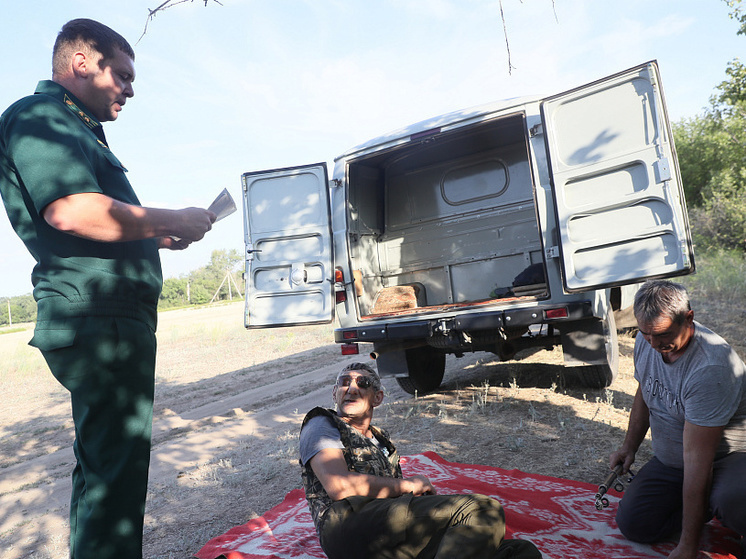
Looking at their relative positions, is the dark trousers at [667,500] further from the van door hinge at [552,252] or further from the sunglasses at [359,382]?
the van door hinge at [552,252]

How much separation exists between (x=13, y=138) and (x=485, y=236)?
214 inches

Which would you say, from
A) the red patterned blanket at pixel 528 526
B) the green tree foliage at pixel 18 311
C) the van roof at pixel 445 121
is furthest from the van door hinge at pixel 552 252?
the green tree foliage at pixel 18 311

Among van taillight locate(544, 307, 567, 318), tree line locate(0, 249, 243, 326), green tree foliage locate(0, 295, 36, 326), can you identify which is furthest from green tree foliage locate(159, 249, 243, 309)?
van taillight locate(544, 307, 567, 318)

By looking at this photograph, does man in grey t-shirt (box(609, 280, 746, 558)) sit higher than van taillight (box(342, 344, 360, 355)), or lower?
lower

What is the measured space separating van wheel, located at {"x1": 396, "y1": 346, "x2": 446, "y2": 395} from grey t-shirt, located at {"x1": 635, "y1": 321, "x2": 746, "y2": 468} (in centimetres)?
328

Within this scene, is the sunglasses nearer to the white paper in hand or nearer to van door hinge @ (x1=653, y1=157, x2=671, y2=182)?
Result: the white paper in hand

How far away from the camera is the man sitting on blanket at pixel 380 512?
1888 millimetres

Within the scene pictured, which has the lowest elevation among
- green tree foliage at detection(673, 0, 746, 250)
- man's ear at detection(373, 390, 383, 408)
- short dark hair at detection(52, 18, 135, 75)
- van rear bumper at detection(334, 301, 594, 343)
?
man's ear at detection(373, 390, 383, 408)

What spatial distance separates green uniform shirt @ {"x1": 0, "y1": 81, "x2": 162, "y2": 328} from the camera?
151cm

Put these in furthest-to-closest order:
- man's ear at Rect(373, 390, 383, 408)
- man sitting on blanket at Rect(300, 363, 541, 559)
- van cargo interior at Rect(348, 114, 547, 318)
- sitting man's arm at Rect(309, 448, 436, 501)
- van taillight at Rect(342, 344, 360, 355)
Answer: van cargo interior at Rect(348, 114, 547, 318)
van taillight at Rect(342, 344, 360, 355)
man's ear at Rect(373, 390, 383, 408)
sitting man's arm at Rect(309, 448, 436, 501)
man sitting on blanket at Rect(300, 363, 541, 559)

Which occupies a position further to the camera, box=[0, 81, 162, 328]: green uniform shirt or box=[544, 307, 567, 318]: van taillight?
box=[544, 307, 567, 318]: van taillight

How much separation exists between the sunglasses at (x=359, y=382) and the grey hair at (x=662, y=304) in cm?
115

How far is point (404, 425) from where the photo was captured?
4.80m

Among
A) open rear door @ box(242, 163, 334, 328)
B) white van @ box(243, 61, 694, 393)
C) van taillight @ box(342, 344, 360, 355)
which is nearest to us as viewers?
white van @ box(243, 61, 694, 393)
